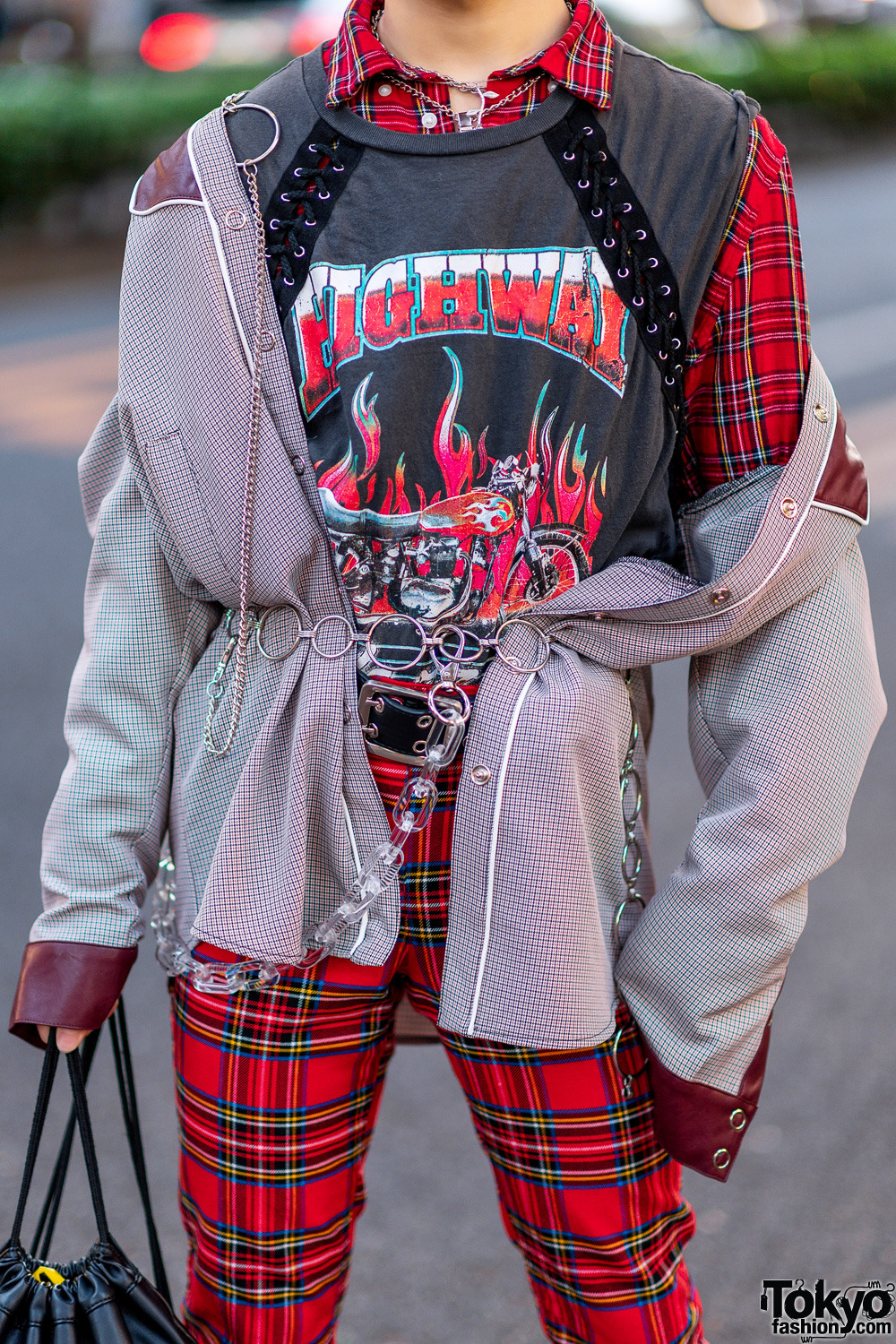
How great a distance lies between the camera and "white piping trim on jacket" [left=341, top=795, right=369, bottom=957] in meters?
1.52

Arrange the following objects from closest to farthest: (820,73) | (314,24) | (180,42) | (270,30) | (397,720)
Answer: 1. (397,720)
2. (314,24)
3. (270,30)
4. (180,42)
5. (820,73)

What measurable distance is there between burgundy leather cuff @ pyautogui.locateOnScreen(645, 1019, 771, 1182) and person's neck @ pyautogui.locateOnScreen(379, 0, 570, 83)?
1052mm

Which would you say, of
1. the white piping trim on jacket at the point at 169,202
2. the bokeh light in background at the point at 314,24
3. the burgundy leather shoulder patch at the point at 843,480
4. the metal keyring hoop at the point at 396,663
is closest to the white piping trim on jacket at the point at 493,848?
the metal keyring hoop at the point at 396,663

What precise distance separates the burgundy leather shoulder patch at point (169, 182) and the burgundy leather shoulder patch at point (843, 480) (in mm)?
701

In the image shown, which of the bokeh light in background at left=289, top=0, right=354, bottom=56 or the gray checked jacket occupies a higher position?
the gray checked jacket

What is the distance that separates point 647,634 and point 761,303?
1.17ft

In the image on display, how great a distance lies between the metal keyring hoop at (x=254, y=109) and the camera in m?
1.47

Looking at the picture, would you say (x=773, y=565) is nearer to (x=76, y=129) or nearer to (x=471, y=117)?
(x=471, y=117)

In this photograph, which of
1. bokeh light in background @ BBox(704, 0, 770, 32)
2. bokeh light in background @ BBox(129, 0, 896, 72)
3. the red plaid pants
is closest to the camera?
Answer: the red plaid pants

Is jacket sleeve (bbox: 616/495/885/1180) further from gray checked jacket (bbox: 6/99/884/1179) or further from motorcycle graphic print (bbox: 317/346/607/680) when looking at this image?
motorcycle graphic print (bbox: 317/346/607/680)

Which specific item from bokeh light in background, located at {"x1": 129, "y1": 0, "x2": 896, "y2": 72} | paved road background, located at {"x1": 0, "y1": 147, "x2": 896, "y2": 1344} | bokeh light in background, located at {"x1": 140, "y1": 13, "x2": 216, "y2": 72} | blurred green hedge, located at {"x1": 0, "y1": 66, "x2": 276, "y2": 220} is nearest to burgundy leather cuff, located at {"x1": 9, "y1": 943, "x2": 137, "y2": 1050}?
paved road background, located at {"x1": 0, "y1": 147, "x2": 896, "y2": 1344}

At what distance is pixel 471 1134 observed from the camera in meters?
2.92

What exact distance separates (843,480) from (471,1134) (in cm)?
186

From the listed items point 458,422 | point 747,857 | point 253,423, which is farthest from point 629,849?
point 253,423
